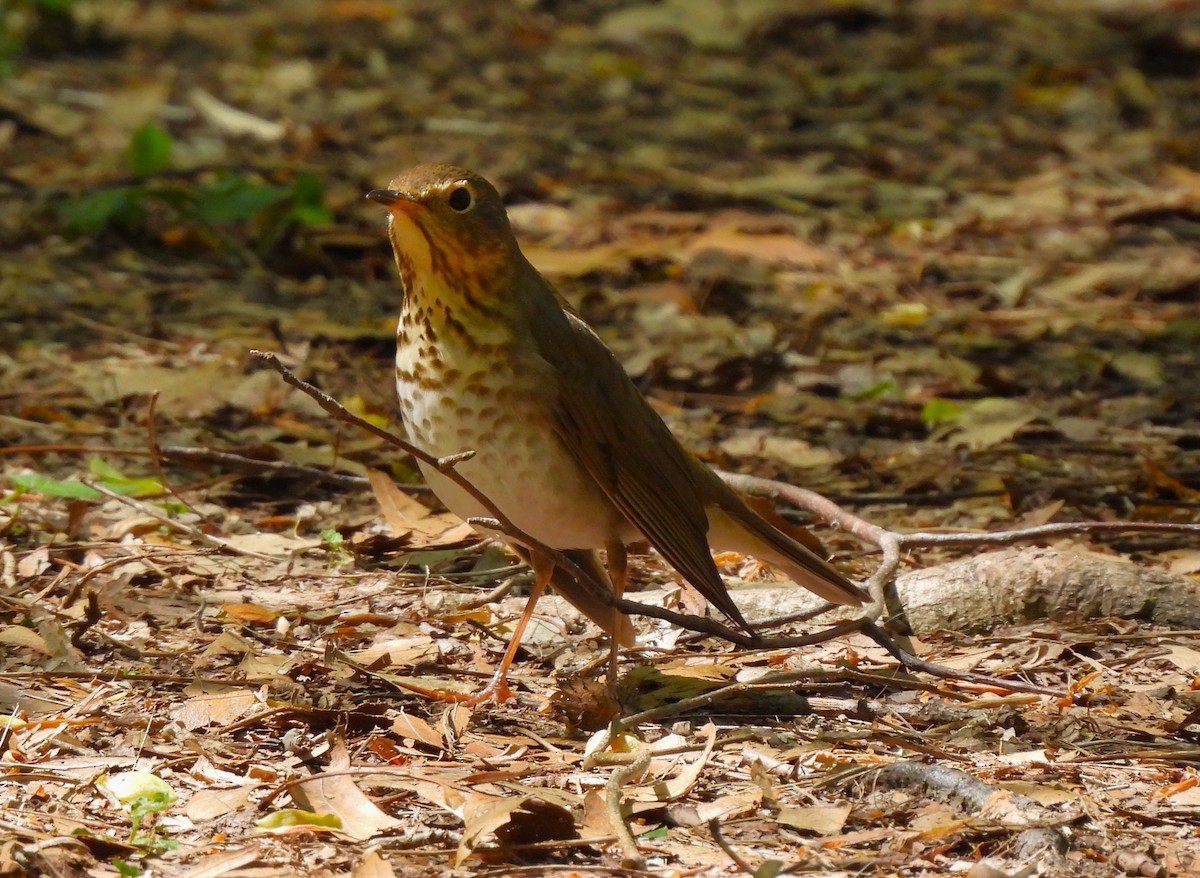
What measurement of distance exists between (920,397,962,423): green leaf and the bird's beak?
3.02 metres

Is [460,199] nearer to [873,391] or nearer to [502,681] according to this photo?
[502,681]

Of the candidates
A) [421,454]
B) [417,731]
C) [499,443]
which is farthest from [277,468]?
[421,454]

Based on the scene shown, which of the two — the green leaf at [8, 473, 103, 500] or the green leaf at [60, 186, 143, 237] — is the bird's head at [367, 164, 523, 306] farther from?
the green leaf at [60, 186, 143, 237]

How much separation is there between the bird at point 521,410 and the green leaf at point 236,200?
3.61m

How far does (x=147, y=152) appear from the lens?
8.07 metres

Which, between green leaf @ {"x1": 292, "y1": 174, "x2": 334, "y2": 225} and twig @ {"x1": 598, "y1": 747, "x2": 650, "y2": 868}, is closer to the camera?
twig @ {"x1": 598, "y1": 747, "x2": 650, "y2": 868}

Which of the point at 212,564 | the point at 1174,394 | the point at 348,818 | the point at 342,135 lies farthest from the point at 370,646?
the point at 342,135

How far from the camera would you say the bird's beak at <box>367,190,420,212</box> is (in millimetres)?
4238

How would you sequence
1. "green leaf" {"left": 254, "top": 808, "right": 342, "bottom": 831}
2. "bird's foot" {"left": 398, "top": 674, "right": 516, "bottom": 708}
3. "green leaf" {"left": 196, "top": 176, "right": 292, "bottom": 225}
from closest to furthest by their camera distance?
1. "green leaf" {"left": 254, "top": 808, "right": 342, "bottom": 831}
2. "bird's foot" {"left": 398, "top": 674, "right": 516, "bottom": 708}
3. "green leaf" {"left": 196, "top": 176, "right": 292, "bottom": 225}

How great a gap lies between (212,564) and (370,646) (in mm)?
756

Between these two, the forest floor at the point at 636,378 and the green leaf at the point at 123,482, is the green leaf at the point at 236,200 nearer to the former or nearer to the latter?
the forest floor at the point at 636,378

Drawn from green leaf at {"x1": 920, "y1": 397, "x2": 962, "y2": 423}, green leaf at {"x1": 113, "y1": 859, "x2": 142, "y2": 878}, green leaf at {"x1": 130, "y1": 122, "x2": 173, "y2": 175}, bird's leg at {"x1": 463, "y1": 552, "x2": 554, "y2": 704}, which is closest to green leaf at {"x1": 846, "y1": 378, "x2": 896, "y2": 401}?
green leaf at {"x1": 920, "y1": 397, "x2": 962, "y2": 423}

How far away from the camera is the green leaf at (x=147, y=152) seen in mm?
8047

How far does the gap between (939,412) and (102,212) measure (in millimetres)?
4099
